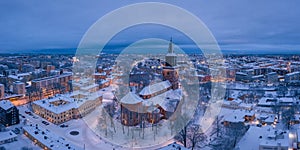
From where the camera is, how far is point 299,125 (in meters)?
13.3

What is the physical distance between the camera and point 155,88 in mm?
17016

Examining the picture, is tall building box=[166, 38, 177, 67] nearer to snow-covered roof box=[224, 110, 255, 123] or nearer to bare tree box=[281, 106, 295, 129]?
snow-covered roof box=[224, 110, 255, 123]

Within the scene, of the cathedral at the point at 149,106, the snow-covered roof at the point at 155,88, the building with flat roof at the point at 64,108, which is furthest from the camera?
the snow-covered roof at the point at 155,88

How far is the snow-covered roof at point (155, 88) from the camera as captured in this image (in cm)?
1633

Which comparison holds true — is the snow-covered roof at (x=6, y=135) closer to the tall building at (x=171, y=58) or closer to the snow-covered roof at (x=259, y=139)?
the snow-covered roof at (x=259, y=139)

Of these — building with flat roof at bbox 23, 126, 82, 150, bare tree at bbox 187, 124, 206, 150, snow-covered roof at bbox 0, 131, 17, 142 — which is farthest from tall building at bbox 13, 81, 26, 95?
bare tree at bbox 187, 124, 206, 150

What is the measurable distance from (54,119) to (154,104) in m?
6.43

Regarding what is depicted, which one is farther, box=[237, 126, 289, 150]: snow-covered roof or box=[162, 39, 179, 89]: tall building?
box=[162, 39, 179, 89]: tall building

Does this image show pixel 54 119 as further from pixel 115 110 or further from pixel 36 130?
pixel 115 110

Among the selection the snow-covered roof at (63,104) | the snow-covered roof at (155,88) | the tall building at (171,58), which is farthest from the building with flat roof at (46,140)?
the tall building at (171,58)

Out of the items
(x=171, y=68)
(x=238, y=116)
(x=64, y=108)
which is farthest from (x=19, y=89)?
(x=238, y=116)

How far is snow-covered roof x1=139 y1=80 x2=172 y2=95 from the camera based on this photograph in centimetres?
1633

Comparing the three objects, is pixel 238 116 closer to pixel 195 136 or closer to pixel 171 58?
pixel 195 136

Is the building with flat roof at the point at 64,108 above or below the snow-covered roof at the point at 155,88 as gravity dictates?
below
